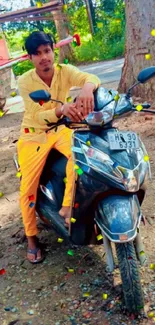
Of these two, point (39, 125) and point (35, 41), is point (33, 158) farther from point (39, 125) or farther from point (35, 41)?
point (35, 41)

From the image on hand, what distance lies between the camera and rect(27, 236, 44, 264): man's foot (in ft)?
11.0

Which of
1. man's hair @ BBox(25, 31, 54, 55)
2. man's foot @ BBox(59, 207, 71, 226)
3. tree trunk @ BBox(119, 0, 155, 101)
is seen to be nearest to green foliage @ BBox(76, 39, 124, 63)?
tree trunk @ BBox(119, 0, 155, 101)

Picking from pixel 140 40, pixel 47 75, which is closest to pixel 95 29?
pixel 140 40

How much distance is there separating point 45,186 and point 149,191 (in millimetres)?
1442

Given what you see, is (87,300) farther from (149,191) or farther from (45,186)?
(149,191)

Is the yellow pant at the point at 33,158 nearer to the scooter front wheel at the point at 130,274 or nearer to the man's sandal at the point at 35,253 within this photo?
the man's sandal at the point at 35,253

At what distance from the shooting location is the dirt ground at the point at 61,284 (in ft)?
8.65

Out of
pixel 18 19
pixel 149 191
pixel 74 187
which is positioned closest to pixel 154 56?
pixel 149 191

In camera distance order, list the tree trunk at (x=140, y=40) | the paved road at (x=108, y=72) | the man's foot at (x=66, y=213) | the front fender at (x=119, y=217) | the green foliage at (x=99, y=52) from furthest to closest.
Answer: the green foliage at (x=99, y=52), the paved road at (x=108, y=72), the tree trunk at (x=140, y=40), the man's foot at (x=66, y=213), the front fender at (x=119, y=217)

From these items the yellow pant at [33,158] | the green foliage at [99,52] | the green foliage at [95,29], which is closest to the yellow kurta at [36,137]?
the yellow pant at [33,158]

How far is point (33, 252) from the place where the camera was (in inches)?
133

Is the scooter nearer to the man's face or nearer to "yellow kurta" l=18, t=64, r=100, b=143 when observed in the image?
"yellow kurta" l=18, t=64, r=100, b=143

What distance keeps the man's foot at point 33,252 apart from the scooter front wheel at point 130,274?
3.52 feet

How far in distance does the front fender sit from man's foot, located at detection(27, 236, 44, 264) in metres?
1.01
